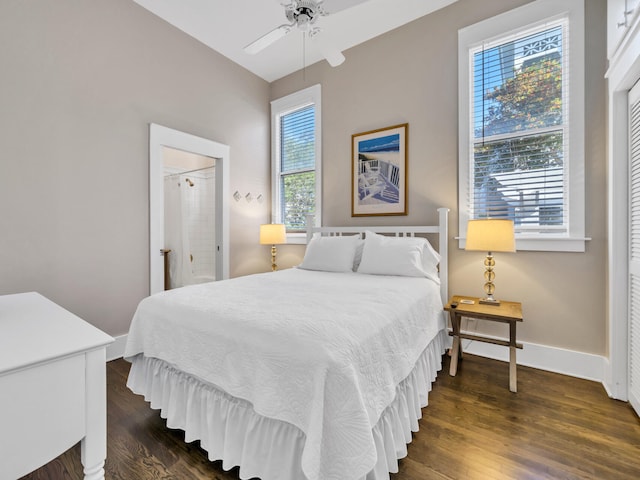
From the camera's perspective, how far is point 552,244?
2309mm

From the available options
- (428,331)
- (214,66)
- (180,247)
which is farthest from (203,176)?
(428,331)

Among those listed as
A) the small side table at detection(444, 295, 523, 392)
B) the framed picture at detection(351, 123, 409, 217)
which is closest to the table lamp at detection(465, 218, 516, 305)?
the small side table at detection(444, 295, 523, 392)

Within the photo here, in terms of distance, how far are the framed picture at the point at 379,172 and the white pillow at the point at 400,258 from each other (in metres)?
0.58

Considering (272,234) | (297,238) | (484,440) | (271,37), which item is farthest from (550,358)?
(271,37)

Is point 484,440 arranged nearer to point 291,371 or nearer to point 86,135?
point 291,371

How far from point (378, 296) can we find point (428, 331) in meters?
0.53

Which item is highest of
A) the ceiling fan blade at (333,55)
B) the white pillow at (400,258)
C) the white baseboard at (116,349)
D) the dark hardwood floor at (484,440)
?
the ceiling fan blade at (333,55)

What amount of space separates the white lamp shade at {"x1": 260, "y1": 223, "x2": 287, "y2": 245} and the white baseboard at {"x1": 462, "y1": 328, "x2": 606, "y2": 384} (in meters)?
2.43

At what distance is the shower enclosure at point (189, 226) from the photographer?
433 centimetres

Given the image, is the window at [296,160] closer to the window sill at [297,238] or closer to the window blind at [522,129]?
the window sill at [297,238]

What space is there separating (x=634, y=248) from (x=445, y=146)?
5.12ft

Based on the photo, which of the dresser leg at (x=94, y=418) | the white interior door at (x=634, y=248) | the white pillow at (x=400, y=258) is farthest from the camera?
the white pillow at (x=400, y=258)

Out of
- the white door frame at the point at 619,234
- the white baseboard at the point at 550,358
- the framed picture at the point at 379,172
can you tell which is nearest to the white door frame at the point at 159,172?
the white baseboard at the point at 550,358

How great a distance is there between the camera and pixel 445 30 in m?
2.79
